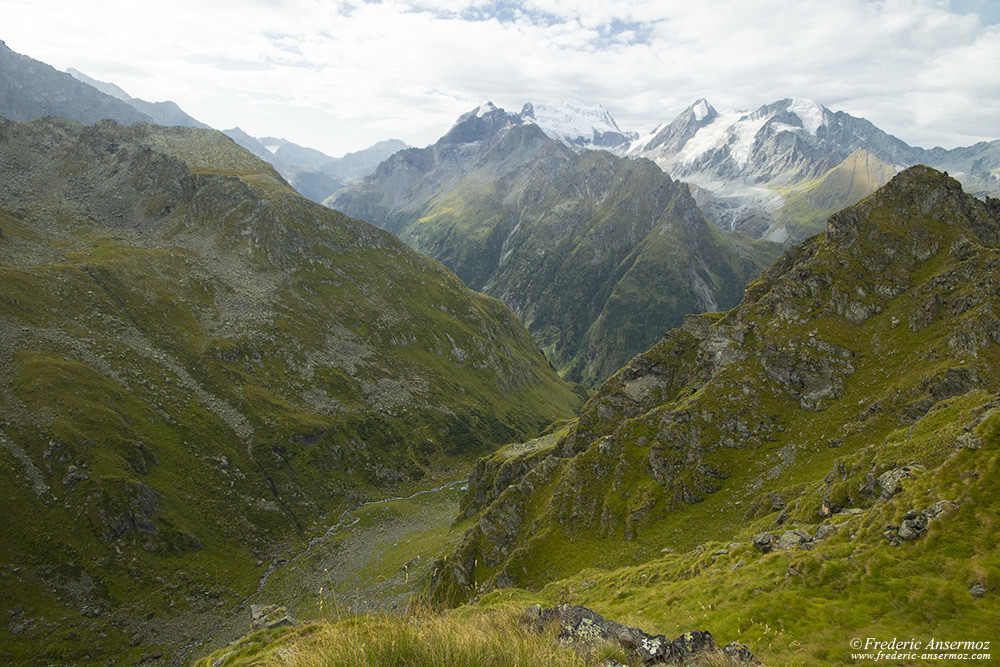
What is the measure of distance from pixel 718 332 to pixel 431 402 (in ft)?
363

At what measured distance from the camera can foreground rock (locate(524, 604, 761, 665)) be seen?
12.4 m

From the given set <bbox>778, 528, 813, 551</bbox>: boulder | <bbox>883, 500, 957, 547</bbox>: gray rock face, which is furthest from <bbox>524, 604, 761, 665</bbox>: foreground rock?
<bbox>778, 528, 813, 551</bbox>: boulder

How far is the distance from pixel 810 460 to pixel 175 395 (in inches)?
4855

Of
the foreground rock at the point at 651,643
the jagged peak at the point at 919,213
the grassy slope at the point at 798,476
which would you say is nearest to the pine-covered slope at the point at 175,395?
the grassy slope at the point at 798,476

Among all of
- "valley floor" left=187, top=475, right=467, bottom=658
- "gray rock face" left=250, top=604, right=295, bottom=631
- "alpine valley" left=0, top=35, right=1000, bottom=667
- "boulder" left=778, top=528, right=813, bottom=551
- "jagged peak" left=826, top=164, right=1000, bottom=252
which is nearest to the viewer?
"alpine valley" left=0, top=35, right=1000, bottom=667

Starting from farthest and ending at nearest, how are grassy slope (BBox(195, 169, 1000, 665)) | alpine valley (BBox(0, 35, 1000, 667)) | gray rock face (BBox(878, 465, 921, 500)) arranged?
gray rock face (BBox(878, 465, 921, 500)), alpine valley (BBox(0, 35, 1000, 667)), grassy slope (BBox(195, 169, 1000, 665))

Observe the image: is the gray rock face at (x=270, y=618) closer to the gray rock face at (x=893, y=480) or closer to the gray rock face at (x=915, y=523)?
the gray rock face at (x=915, y=523)

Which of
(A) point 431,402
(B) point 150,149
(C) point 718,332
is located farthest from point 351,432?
(B) point 150,149

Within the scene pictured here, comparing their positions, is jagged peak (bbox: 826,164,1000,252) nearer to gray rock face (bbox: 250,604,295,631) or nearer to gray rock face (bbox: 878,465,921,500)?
gray rock face (bbox: 878,465,921,500)

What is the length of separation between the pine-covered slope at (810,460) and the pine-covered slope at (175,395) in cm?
5105

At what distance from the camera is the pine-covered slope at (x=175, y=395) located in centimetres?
7181

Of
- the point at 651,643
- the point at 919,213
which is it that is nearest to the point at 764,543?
the point at 651,643

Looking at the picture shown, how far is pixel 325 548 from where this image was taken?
97.6 meters

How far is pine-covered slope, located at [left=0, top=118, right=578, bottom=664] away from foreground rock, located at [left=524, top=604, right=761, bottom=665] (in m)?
81.5
